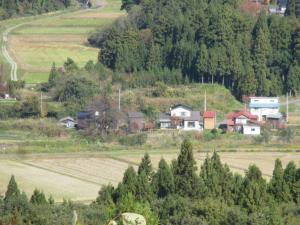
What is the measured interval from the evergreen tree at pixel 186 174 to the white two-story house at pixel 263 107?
13330 mm

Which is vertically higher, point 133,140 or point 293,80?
point 293,80

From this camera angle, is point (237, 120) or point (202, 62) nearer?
point (237, 120)

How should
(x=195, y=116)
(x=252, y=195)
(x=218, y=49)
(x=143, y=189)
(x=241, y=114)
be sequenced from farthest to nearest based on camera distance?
(x=218, y=49)
(x=195, y=116)
(x=241, y=114)
(x=143, y=189)
(x=252, y=195)

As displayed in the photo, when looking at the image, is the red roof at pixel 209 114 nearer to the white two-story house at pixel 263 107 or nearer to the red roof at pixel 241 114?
A: the red roof at pixel 241 114

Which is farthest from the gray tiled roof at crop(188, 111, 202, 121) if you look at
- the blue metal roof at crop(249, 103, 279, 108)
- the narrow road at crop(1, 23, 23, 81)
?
the narrow road at crop(1, 23, 23, 81)

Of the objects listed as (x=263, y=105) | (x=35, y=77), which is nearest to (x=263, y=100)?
(x=263, y=105)

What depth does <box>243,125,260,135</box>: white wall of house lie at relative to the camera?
1319 inches

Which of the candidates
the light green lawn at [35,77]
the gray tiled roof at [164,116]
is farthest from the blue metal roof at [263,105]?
the light green lawn at [35,77]

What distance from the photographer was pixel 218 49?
123ft

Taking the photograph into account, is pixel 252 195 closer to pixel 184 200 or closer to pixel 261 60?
pixel 184 200

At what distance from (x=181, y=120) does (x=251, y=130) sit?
1.94 meters

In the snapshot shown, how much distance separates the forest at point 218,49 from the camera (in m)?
37.2

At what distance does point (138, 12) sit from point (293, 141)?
12.7 m

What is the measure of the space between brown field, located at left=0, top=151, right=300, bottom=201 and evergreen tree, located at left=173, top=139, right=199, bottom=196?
282 centimetres
